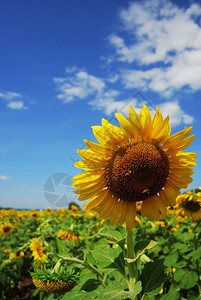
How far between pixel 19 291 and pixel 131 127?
22.3 ft

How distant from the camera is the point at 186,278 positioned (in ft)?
11.1

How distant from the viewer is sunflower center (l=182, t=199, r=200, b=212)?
3.68 meters

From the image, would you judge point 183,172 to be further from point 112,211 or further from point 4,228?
point 4,228

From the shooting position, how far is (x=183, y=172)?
60.7 inches

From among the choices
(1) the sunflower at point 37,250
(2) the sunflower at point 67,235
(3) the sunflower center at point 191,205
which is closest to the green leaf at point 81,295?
(2) the sunflower at point 67,235

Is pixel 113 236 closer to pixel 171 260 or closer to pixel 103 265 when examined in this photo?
pixel 103 265

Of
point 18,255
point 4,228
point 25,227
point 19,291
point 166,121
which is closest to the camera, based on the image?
point 166,121

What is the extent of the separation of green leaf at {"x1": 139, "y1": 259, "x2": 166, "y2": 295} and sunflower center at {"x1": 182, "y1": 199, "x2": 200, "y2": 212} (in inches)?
90.9

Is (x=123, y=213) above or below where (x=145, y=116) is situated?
below

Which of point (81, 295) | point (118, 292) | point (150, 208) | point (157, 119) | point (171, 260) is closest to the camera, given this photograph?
point (118, 292)

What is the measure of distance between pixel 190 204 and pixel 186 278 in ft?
3.07

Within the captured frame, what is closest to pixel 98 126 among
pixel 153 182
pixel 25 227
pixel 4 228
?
pixel 153 182

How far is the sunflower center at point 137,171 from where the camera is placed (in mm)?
1504

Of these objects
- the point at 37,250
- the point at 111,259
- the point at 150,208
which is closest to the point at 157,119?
the point at 150,208
